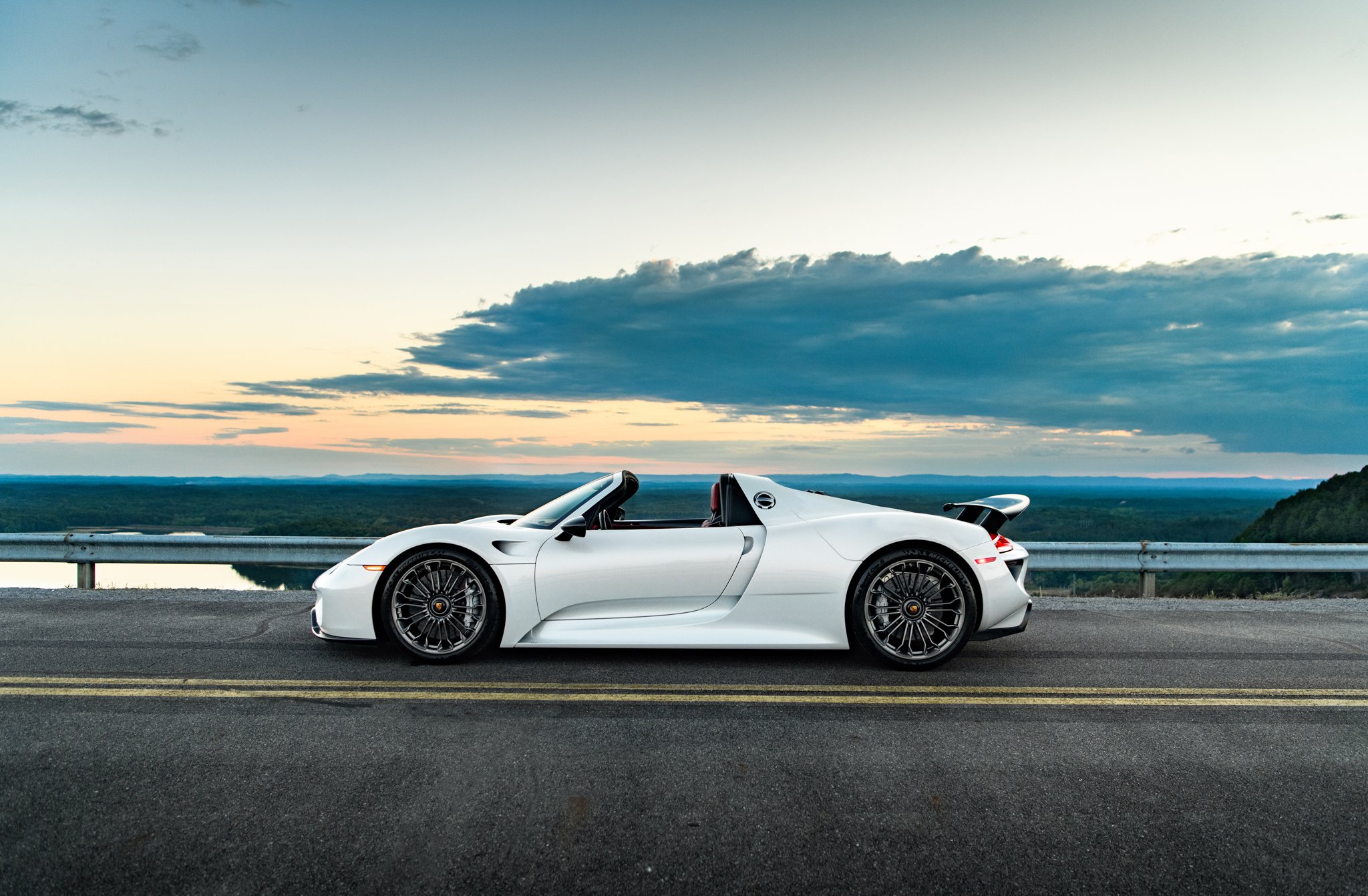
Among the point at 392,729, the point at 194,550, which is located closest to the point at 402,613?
the point at 392,729

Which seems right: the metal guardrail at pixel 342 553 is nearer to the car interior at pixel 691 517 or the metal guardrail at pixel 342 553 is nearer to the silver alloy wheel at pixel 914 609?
the silver alloy wheel at pixel 914 609

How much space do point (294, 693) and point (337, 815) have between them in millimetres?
1826

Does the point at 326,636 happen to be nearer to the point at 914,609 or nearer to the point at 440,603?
the point at 440,603

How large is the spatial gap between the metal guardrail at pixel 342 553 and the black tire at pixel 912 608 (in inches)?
162

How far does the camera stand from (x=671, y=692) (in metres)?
4.57

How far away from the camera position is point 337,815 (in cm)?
294

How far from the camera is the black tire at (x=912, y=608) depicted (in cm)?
511

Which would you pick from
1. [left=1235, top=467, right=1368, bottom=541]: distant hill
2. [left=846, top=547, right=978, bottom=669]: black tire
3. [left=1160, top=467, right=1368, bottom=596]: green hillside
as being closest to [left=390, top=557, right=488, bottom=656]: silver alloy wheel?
[left=846, top=547, right=978, bottom=669]: black tire

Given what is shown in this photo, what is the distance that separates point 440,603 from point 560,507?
101cm

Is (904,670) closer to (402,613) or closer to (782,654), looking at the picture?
(782,654)

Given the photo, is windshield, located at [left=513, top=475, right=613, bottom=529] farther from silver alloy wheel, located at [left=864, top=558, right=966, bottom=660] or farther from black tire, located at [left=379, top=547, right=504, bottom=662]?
silver alloy wheel, located at [left=864, top=558, right=966, bottom=660]

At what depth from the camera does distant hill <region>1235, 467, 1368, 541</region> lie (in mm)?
28750

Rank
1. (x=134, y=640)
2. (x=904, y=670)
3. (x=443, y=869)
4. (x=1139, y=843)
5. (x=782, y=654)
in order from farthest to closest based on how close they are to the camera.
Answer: (x=134, y=640)
(x=782, y=654)
(x=904, y=670)
(x=1139, y=843)
(x=443, y=869)

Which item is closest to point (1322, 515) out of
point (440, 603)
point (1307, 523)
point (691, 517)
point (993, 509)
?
point (1307, 523)
